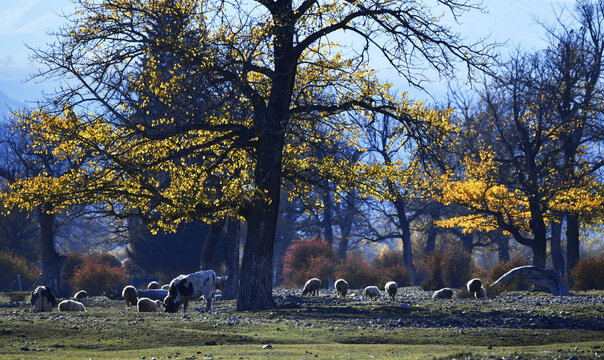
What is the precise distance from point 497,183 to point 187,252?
30.7 meters

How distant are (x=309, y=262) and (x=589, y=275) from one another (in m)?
23.8

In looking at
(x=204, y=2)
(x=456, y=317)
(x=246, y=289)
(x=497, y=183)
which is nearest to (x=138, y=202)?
(x=246, y=289)

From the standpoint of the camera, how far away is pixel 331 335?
55.7 ft

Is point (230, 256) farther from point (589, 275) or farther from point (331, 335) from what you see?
point (331, 335)


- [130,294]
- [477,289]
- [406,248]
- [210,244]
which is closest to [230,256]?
[210,244]

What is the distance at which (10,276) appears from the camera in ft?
180

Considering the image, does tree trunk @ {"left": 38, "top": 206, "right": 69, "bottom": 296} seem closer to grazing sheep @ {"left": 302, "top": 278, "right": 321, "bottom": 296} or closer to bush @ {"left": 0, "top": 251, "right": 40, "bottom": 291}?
bush @ {"left": 0, "top": 251, "right": 40, "bottom": 291}

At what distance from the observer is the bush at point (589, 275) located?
1448 inches

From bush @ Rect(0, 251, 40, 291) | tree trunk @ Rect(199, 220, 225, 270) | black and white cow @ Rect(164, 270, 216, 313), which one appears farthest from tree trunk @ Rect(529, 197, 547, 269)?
bush @ Rect(0, 251, 40, 291)

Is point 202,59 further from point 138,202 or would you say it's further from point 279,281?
point 279,281

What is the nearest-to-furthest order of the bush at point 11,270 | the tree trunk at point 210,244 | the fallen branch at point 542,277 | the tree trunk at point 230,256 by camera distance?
the fallen branch at point 542,277
the tree trunk at point 210,244
the tree trunk at point 230,256
the bush at point 11,270

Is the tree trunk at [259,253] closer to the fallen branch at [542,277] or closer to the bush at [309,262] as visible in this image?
the fallen branch at [542,277]

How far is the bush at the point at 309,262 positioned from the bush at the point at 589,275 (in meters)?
19.5

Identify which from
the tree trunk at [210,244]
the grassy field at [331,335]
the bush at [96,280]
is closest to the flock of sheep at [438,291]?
the tree trunk at [210,244]
